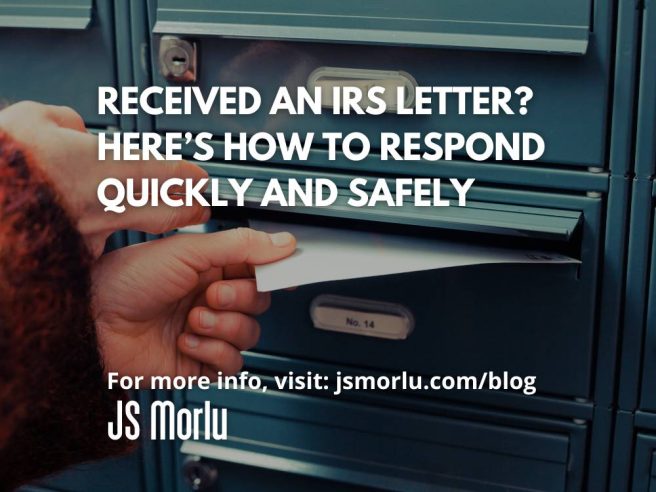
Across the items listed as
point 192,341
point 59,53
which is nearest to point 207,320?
point 192,341

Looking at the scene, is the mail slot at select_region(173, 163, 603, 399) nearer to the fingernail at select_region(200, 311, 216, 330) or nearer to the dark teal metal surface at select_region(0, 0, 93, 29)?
the fingernail at select_region(200, 311, 216, 330)

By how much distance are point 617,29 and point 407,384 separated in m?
0.34

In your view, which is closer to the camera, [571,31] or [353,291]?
[571,31]

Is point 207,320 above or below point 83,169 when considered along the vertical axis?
below

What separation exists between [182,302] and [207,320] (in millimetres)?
74

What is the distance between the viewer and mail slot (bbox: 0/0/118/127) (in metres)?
0.80

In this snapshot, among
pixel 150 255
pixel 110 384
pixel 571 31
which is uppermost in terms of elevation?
pixel 571 31

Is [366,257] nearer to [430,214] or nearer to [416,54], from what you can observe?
[430,214]

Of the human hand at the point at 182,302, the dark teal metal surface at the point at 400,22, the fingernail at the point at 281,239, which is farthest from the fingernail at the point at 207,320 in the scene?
the dark teal metal surface at the point at 400,22

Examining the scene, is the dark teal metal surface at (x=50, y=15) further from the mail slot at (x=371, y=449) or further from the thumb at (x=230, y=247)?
the mail slot at (x=371, y=449)

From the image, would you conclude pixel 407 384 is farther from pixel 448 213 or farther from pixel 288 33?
pixel 288 33

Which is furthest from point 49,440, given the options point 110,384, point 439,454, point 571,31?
point 571,31

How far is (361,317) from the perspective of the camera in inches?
31.7

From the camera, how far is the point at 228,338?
0.80 meters
